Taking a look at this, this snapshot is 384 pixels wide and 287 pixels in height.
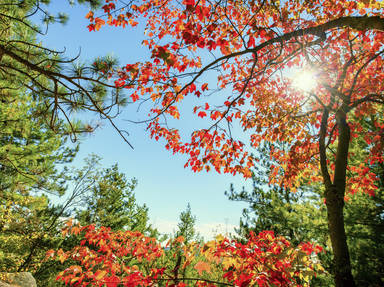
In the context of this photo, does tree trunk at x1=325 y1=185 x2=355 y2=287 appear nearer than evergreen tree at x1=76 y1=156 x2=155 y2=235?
Yes

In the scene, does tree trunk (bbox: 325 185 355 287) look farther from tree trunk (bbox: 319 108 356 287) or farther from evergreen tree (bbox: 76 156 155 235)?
evergreen tree (bbox: 76 156 155 235)

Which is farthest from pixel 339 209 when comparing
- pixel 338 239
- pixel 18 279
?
pixel 18 279

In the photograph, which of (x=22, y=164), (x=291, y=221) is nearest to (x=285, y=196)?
(x=291, y=221)

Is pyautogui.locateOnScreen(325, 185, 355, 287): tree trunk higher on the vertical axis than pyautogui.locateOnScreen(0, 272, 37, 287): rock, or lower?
higher

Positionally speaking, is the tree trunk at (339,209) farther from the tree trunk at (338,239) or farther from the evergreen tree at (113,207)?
the evergreen tree at (113,207)

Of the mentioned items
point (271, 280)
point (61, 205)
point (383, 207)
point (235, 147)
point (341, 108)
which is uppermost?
point (341, 108)

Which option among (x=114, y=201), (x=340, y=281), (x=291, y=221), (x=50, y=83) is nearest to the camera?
(x=340, y=281)

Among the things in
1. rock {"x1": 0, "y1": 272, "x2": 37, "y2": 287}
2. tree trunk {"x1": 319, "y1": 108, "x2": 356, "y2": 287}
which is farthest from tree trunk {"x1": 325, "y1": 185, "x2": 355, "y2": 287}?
rock {"x1": 0, "y1": 272, "x2": 37, "y2": 287}

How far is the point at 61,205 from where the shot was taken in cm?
1126

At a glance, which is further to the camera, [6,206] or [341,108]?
[6,206]

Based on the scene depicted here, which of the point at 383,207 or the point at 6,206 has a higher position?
the point at 383,207

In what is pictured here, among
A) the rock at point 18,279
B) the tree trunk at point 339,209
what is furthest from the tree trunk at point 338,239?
the rock at point 18,279

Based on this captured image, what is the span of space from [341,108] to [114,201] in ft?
Result: 49.0

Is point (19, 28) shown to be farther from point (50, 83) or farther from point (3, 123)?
point (3, 123)
